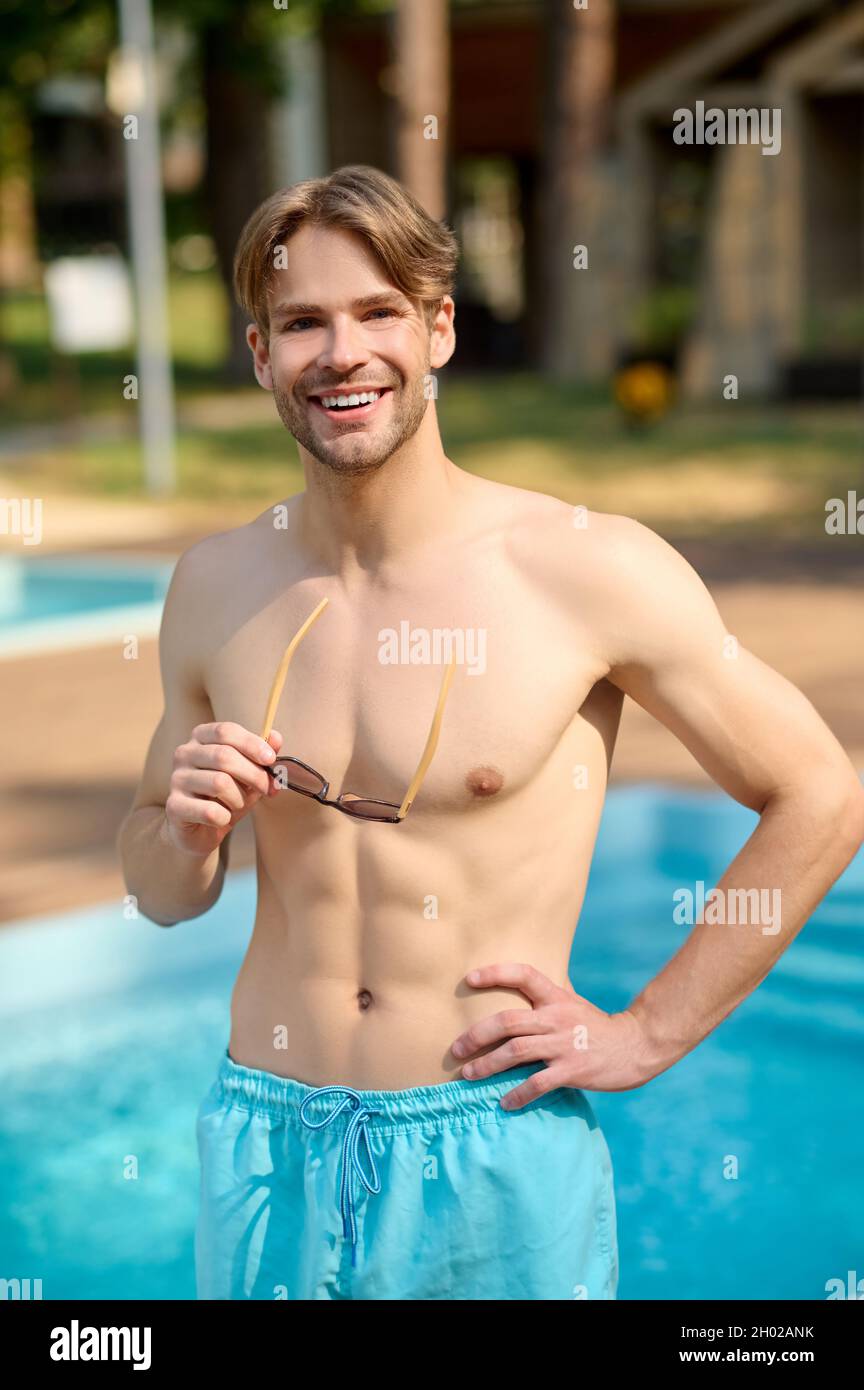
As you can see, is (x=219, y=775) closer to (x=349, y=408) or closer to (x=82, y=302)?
(x=349, y=408)

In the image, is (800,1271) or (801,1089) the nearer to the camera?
(800,1271)

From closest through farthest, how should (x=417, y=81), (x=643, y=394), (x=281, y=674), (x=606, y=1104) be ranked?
1. (x=281, y=674)
2. (x=606, y=1104)
3. (x=417, y=81)
4. (x=643, y=394)

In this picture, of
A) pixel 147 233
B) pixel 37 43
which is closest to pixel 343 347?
pixel 147 233

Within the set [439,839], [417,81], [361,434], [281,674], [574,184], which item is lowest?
[439,839]

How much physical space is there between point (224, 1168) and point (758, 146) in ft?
61.9

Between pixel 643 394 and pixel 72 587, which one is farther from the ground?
pixel 643 394

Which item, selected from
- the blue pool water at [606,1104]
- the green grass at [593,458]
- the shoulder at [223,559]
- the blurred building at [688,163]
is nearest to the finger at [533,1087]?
the shoulder at [223,559]

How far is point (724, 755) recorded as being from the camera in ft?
7.04

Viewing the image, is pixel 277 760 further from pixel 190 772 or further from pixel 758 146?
pixel 758 146

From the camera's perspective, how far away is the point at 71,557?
1238 cm

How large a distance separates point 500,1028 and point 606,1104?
10.1 ft

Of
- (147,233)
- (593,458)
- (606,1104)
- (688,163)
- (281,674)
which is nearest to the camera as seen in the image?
(281,674)

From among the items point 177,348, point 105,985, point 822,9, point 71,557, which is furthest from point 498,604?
point 177,348
